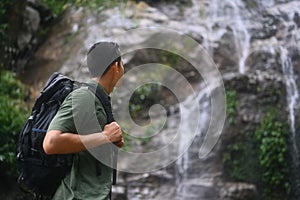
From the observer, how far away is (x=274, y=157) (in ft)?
23.4

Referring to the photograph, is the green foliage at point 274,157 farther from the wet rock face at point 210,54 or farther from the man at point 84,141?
the man at point 84,141

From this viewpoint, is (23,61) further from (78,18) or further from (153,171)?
(153,171)

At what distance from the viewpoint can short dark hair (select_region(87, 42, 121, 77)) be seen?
272 cm

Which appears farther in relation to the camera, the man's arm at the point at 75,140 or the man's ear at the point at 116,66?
the man's ear at the point at 116,66

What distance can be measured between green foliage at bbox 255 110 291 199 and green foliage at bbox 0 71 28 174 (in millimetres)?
3469

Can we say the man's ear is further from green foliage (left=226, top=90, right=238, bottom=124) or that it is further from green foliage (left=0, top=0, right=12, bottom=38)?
green foliage (left=0, top=0, right=12, bottom=38)

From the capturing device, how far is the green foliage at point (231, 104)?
7539mm

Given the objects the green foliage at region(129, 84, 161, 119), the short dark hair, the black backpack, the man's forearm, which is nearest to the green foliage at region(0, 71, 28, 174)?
the green foliage at region(129, 84, 161, 119)

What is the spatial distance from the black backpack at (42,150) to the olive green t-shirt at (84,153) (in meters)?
0.05

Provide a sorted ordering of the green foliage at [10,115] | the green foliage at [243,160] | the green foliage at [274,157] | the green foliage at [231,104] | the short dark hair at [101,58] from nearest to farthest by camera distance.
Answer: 1. the short dark hair at [101,58]
2. the green foliage at [10,115]
3. the green foliage at [274,157]
4. the green foliage at [243,160]
5. the green foliage at [231,104]

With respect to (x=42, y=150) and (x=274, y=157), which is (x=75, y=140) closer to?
(x=42, y=150)

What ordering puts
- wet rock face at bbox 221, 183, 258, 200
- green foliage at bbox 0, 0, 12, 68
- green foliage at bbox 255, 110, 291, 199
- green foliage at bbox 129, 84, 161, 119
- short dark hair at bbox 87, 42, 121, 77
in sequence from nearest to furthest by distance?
short dark hair at bbox 87, 42, 121, 77 → wet rock face at bbox 221, 183, 258, 200 → green foliage at bbox 255, 110, 291, 199 → green foliage at bbox 0, 0, 12, 68 → green foliage at bbox 129, 84, 161, 119

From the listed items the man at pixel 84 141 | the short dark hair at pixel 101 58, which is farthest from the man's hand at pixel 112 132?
the short dark hair at pixel 101 58

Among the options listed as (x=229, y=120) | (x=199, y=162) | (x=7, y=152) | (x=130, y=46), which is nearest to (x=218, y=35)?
(x=130, y=46)
